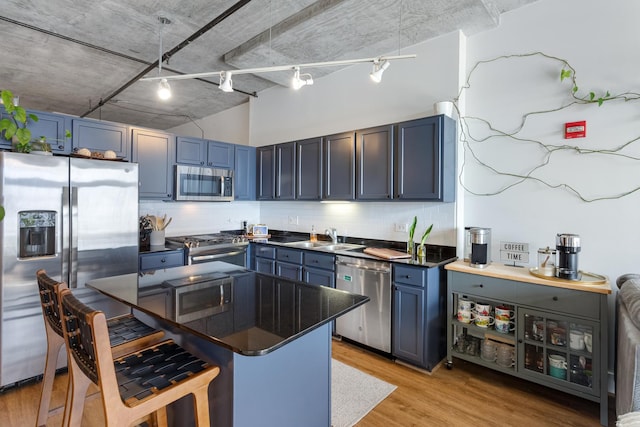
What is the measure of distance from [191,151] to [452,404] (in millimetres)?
3780

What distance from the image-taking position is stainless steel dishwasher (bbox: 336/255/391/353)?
2.95m

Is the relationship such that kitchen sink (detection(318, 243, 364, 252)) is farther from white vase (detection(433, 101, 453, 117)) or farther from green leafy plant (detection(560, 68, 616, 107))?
green leafy plant (detection(560, 68, 616, 107))

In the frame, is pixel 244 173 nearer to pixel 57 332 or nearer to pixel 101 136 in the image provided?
pixel 101 136

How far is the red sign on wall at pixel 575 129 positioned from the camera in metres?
2.53

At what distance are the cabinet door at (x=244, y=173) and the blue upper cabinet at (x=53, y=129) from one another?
1.89m

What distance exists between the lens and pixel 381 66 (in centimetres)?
203

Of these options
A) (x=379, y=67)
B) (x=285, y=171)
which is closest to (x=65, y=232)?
(x=285, y=171)

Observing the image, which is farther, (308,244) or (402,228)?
(308,244)

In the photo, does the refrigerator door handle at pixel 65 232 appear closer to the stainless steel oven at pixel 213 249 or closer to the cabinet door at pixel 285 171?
the stainless steel oven at pixel 213 249

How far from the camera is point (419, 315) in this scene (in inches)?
107

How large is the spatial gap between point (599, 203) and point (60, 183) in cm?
423

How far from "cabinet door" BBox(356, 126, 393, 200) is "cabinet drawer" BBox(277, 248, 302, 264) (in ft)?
3.13

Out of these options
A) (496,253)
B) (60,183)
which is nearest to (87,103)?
(60,183)

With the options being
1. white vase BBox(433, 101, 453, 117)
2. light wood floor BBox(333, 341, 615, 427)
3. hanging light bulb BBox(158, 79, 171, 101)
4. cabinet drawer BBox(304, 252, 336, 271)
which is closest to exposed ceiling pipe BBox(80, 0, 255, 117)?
hanging light bulb BBox(158, 79, 171, 101)
